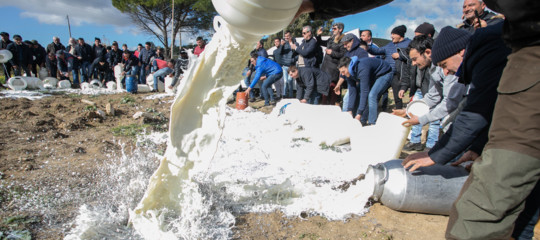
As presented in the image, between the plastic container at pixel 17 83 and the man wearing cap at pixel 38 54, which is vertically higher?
the man wearing cap at pixel 38 54

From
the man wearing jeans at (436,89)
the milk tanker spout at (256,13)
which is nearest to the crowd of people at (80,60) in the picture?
the man wearing jeans at (436,89)

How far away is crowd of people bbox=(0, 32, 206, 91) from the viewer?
10.0 metres

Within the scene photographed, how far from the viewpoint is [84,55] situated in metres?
10.9

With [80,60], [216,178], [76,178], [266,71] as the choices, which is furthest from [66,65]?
[216,178]

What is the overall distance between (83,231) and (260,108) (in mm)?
5762

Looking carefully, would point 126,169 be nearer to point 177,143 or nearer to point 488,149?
point 177,143

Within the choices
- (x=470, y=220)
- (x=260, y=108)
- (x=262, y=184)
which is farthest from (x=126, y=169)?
(x=260, y=108)

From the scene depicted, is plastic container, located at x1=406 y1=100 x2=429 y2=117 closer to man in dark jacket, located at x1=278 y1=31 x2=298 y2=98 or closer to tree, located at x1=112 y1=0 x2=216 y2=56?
man in dark jacket, located at x1=278 y1=31 x2=298 y2=98

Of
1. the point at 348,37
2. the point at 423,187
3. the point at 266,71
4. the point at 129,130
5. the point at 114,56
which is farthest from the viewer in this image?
the point at 114,56

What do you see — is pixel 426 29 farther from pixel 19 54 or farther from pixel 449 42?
pixel 19 54

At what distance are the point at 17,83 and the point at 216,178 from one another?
9241 millimetres

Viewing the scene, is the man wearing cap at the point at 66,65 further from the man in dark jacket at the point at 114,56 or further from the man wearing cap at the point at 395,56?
the man wearing cap at the point at 395,56

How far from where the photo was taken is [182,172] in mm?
1990

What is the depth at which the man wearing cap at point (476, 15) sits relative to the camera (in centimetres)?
369
